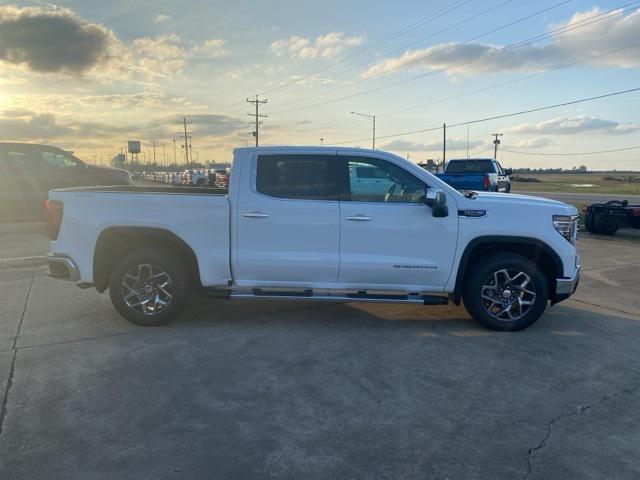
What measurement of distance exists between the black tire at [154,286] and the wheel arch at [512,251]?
2.95 metres

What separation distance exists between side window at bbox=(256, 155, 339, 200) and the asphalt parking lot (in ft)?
4.82

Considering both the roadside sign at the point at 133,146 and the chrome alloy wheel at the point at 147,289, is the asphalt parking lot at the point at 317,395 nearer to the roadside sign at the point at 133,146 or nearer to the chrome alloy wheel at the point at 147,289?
the chrome alloy wheel at the point at 147,289

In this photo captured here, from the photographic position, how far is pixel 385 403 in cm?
359

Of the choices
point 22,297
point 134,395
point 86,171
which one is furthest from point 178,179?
point 134,395

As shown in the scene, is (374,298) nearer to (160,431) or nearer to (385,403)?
(385,403)

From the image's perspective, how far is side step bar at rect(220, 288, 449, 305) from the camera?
5035 mm

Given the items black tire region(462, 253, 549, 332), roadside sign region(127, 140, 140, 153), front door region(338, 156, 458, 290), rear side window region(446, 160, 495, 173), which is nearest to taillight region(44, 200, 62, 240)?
front door region(338, 156, 458, 290)

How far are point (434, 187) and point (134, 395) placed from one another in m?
3.44

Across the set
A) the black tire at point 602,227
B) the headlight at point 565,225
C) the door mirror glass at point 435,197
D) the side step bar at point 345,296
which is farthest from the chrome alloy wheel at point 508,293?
the black tire at point 602,227

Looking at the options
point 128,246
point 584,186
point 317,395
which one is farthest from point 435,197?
point 584,186

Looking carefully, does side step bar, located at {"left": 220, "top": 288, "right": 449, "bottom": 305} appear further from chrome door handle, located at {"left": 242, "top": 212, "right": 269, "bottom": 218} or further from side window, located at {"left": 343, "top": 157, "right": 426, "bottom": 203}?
side window, located at {"left": 343, "top": 157, "right": 426, "bottom": 203}

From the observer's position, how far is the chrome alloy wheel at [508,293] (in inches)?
201

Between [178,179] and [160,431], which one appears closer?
[160,431]

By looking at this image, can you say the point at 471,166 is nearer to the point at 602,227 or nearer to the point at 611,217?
the point at 602,227
